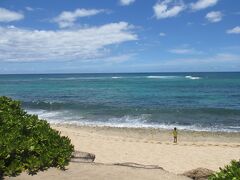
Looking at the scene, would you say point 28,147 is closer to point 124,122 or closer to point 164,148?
point 164,148

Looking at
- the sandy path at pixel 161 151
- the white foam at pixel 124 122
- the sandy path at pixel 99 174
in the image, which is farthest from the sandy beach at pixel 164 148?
the sandy path at pixel 99 174

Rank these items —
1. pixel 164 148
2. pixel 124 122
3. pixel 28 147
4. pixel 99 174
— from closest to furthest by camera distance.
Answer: pixel 28 147 → pixel 99 174 → pixel 164 148 → pixel 124 122

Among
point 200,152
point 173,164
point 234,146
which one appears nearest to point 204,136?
point 234,146

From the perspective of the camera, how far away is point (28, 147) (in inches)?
379

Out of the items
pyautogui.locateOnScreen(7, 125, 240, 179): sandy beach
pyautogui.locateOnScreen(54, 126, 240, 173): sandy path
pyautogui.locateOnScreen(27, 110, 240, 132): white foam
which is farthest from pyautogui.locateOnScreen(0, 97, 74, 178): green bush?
pyautogui.locateOnScreen(27, 110, 240, 132): white foam

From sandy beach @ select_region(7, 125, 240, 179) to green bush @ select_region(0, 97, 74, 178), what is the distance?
14.5ft

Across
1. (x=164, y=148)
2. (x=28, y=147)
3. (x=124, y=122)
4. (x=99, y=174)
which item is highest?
(x=28, y=147)

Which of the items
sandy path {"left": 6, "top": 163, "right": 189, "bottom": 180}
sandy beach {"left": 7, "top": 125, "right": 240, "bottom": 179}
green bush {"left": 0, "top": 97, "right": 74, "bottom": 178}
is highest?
green bush {"left": 0, "top": 97, "right": 74, "bottom": 178}

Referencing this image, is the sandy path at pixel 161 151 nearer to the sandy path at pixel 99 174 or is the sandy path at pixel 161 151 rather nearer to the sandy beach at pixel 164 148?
the sandy beach at pixel 164 148

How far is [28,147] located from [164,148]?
1340 centimetres

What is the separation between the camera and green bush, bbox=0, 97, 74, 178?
9234 mm

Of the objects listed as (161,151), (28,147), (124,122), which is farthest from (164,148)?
(28,147)

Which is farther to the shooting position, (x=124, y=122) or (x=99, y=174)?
(x=124, y=122)

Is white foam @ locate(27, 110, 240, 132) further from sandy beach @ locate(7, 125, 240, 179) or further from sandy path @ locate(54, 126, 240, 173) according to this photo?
sandy path @ locate(54, 126, 240, 173)
